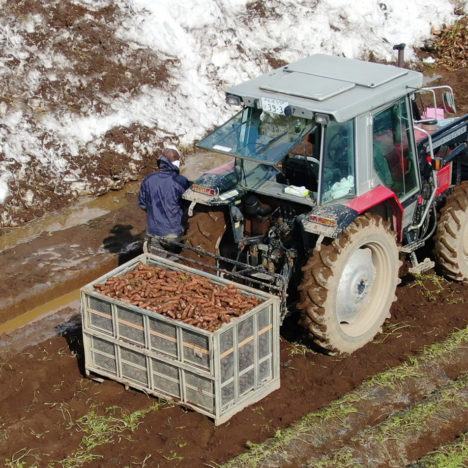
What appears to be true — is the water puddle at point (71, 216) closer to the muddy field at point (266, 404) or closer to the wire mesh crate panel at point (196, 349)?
the muddy field at point (266, 404)

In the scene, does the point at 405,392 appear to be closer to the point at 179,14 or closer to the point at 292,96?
the point at 292,96

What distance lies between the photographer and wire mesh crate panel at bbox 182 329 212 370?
7.66 m

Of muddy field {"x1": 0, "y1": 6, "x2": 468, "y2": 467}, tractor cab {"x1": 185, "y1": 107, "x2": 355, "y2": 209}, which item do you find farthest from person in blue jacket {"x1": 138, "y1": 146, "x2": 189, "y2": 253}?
muddy field {"x1": 0, "y1": 6, "x2": 468, "y2": 467}

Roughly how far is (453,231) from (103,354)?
13.2 feet

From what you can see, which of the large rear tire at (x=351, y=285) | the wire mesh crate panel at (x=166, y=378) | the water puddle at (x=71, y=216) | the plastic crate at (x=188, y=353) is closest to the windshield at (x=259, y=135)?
the large rear tire at (x=351, y=285)

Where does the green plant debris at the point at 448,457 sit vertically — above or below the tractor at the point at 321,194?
below

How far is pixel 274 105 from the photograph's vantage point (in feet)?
27.5

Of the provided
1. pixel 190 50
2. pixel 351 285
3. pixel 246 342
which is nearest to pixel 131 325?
pixel 246 342

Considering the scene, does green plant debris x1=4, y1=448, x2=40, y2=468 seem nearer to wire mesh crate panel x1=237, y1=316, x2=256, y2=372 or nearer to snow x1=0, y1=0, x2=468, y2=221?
wire mesh crate panel x1=237, y1=316, x2=256, y2=372

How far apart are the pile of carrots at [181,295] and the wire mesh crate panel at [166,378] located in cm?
47

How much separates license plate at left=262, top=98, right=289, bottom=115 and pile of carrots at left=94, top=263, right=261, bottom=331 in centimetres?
164

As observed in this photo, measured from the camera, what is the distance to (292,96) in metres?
8.48

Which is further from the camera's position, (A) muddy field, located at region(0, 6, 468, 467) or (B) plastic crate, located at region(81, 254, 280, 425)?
(B) plastic crate, located at region(81, 254, 280, 425)

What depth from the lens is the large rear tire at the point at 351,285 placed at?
8328mm
